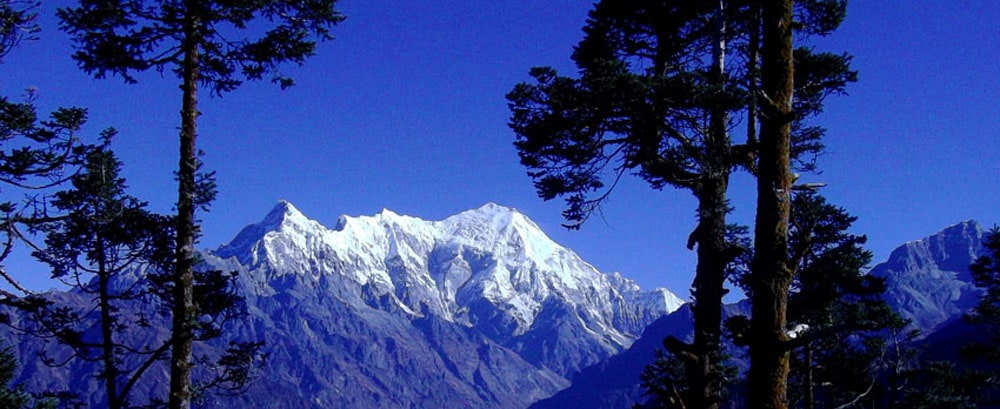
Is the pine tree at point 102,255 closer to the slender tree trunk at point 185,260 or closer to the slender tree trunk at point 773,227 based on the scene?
the slender tree trunk at point 185,260

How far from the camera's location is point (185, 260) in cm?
1384

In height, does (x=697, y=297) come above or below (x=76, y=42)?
below

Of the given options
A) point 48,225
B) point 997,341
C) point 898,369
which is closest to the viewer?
point 48,225

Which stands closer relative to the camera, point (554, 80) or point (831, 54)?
point (831, 54)

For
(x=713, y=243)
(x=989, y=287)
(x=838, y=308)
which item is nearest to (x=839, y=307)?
(x=838, y=308)

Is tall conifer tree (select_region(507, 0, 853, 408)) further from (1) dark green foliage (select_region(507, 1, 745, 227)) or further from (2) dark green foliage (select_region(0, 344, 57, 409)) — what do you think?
(2) dark green foliage (select_region(0, 344, 57, 409))

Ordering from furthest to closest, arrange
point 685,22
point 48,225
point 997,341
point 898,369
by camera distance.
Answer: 1. point 997,341
2. point 898,369
3. point 48,225
4. point 685,22

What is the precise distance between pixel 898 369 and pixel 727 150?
21.2 meters

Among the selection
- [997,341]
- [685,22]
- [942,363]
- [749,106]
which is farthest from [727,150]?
[942,363]

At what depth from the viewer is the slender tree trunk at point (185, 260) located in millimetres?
13680

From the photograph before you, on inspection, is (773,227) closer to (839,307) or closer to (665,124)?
(665,124)

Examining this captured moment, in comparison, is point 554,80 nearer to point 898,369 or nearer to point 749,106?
point 749,106

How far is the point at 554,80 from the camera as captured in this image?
1442 cm

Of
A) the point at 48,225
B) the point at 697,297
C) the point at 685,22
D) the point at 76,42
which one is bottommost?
the point at 697,297
